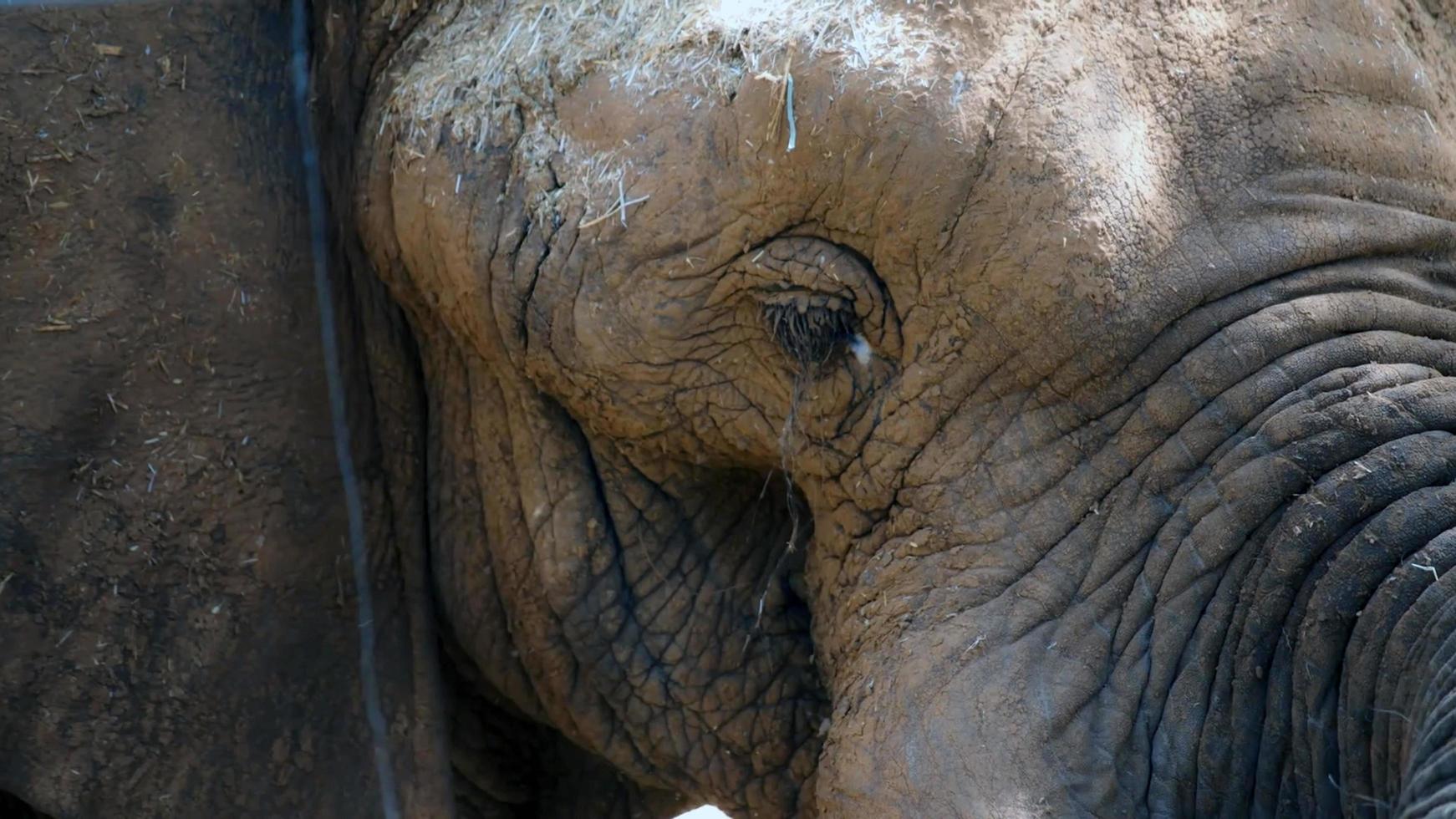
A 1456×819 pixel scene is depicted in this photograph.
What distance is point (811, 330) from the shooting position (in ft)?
9.91

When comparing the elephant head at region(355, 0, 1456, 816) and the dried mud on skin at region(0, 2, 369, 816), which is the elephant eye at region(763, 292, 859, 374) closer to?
the elephant head at region(355, 0, 1456, 816)

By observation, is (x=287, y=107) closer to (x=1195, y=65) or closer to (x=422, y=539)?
(x=422, y=539)

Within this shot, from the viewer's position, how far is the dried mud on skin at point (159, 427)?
3.25 m

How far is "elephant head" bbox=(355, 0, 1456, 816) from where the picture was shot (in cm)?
265

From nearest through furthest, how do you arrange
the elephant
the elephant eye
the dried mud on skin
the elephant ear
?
the elephant
the elephant eye
the dried mud on skin
the elephant ear

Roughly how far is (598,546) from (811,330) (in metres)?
0.75

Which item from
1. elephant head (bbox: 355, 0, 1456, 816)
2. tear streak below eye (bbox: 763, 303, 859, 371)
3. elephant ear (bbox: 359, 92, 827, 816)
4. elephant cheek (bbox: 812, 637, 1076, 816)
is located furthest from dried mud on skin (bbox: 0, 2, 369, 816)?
elephant cheek (bbox: 812, 637, 1076, 816)

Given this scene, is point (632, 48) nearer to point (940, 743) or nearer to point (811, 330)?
point (811, 330)

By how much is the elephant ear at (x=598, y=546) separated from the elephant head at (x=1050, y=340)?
0.49 ft

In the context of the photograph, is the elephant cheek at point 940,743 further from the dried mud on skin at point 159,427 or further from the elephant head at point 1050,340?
the dried mud on skin at point 159,427

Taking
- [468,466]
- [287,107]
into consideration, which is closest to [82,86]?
[287,107]

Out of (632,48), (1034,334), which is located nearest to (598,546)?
(632,48)

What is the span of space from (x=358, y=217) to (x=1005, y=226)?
1.35 meters

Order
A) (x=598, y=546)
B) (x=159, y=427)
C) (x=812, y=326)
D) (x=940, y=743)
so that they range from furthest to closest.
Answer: (x=598, y=546), (x=159, y=427), (x=812, y=326), (x=940, y=743)
